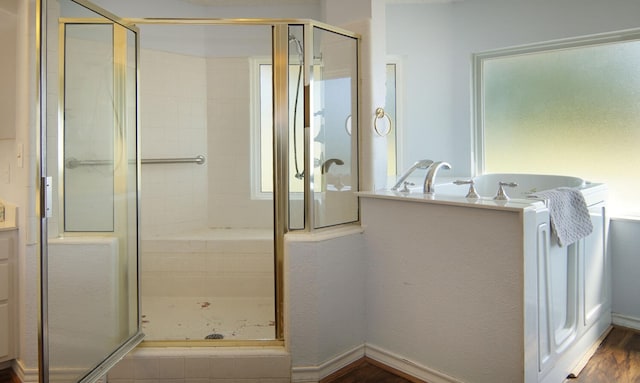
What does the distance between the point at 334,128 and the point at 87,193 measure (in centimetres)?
122

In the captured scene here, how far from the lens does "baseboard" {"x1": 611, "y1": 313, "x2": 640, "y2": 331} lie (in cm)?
269

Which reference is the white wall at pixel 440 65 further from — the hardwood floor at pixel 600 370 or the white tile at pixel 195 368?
the white tile at pixel 195 368

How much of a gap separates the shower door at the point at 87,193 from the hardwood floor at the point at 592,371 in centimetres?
68

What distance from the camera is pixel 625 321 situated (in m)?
2.73

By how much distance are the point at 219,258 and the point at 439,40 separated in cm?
253

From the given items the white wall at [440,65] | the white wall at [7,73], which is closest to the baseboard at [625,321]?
the white wall at [440,65]

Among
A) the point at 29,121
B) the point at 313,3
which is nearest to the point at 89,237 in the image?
the point at 29,121

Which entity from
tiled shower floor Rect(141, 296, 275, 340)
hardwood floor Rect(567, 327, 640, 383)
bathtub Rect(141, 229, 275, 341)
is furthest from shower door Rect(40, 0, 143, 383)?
hardwood floor Rect(567, 327, 640, 383)

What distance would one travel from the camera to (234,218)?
11.9ft

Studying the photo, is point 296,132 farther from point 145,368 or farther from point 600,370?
point 600,370

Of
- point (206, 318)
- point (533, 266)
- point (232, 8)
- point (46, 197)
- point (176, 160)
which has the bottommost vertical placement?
point (206, 318)

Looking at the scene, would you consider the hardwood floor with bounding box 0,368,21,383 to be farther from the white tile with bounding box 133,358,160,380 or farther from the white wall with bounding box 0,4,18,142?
the white wall with bounding box 0,4,18,142

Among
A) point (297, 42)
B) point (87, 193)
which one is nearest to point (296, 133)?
point (297, 42)

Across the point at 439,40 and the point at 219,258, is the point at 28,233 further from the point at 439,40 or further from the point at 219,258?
the point at 439,40
